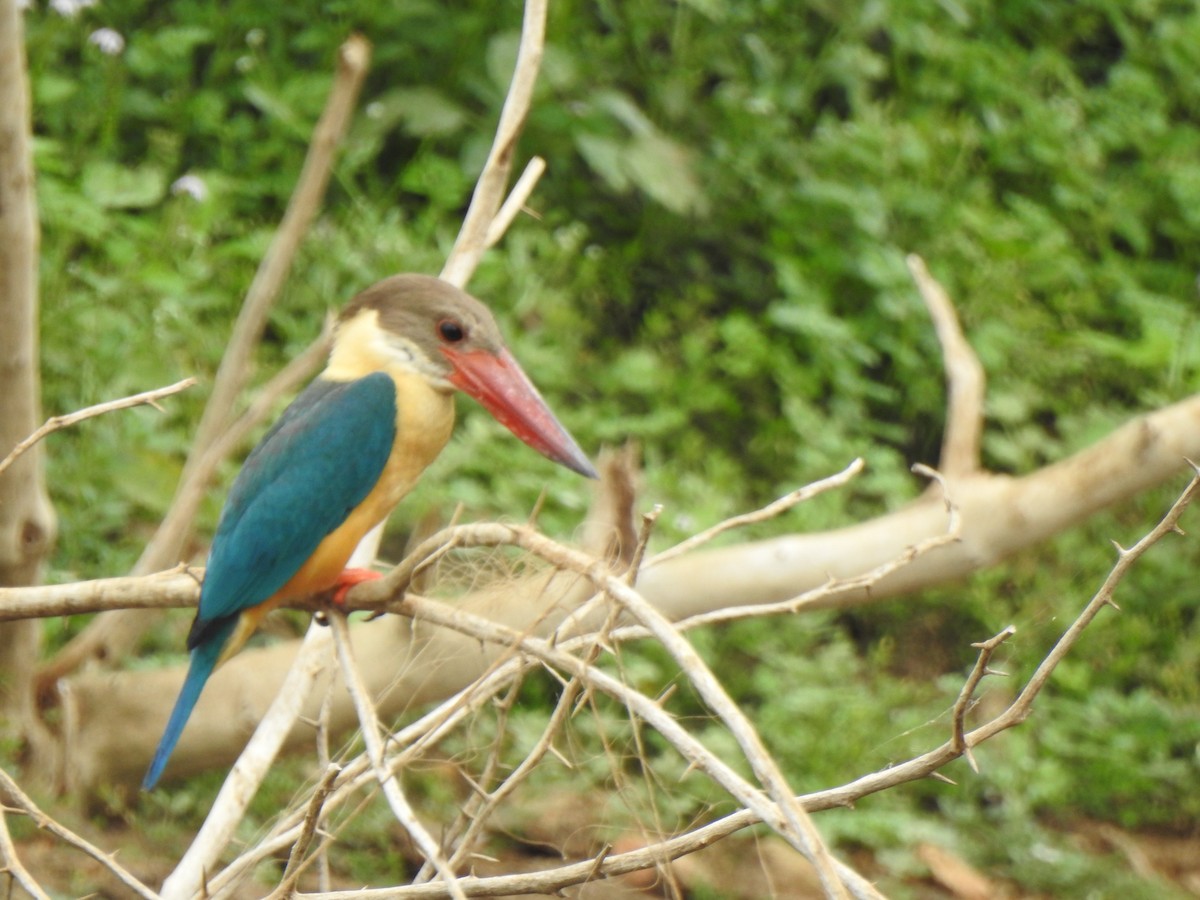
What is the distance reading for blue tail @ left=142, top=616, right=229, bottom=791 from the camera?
6.52 ft

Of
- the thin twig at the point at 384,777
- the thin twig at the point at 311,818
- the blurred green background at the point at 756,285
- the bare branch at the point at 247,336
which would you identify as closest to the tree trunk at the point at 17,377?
the bare branch at the point at 247,336

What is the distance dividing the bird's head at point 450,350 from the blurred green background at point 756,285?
1.29m

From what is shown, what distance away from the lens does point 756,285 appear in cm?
447

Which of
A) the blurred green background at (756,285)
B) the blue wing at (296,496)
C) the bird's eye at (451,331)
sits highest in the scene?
the bird's eye at (451,331)

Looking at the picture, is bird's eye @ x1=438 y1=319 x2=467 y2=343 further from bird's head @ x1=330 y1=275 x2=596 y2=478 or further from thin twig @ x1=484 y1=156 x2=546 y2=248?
thin twig @ x1=484 y1=156 x2=546 y2=248

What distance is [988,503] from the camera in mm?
2727

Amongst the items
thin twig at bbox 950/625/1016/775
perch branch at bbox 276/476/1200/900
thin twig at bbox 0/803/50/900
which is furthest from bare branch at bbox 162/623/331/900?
thin twig at bbox 950/625/1016/775

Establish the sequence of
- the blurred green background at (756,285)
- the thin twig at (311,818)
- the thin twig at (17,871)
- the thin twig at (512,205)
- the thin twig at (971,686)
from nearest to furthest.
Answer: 1. the thin twig at (971,686)
2. the thin twig at (311,818)
3. the thin twig at (17,871)
4. the thin twig at (512,205)
5. the blurred green background at (756,285)

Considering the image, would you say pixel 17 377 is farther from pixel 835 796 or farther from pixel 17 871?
pixel 835 796

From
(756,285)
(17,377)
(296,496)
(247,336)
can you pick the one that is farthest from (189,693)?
(756,285)

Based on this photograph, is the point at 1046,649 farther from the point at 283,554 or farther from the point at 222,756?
the point at 283,554

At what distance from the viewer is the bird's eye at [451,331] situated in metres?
2.00

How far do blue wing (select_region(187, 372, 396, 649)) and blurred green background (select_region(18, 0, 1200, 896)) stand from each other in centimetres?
126

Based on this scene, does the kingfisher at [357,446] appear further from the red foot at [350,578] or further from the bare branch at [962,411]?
the bare branch at [962,411]
